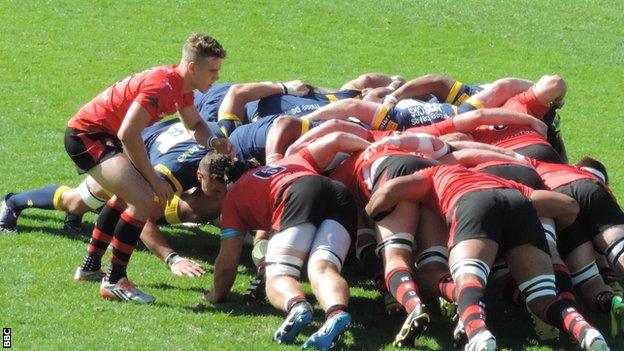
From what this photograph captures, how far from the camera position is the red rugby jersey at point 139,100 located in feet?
24.8

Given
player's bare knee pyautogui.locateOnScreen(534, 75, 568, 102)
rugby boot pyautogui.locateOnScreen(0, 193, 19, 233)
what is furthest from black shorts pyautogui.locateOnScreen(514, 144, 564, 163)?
rugby boot pyautogui.locateOnScreen(0, 193, 19, 233)

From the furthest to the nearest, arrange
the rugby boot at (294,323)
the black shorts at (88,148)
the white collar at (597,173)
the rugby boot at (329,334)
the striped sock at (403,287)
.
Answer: the white collar at (597,173)
the black shorts at (88,148)
the striped sock at (403,287)
the rugby boot at (294,323)
the rugby boot at (329,334)

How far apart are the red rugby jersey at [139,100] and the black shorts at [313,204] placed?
3.40ft

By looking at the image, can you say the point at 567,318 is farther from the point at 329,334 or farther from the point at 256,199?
the point at 256,199

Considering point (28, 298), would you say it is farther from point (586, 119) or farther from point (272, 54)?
point (272, 54)

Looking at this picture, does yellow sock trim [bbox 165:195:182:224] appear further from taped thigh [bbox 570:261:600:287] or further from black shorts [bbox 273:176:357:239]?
taped thigh [bbox 570:261:600:287]

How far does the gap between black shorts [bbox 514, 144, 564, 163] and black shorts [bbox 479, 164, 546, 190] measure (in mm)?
719

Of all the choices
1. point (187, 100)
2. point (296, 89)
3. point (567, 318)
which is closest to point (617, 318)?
point (567, 318)

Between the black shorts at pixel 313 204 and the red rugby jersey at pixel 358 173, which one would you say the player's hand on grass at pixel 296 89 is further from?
the black shorts at pixel 313 204

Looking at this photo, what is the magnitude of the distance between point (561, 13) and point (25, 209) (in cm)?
1385

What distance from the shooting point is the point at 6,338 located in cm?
657

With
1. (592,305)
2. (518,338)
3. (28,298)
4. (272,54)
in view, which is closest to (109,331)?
(28,298)

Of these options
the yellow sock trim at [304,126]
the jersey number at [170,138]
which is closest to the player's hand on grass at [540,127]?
the yellow sock trim at [304,126]

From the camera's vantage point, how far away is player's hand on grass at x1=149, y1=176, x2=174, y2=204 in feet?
24.6
